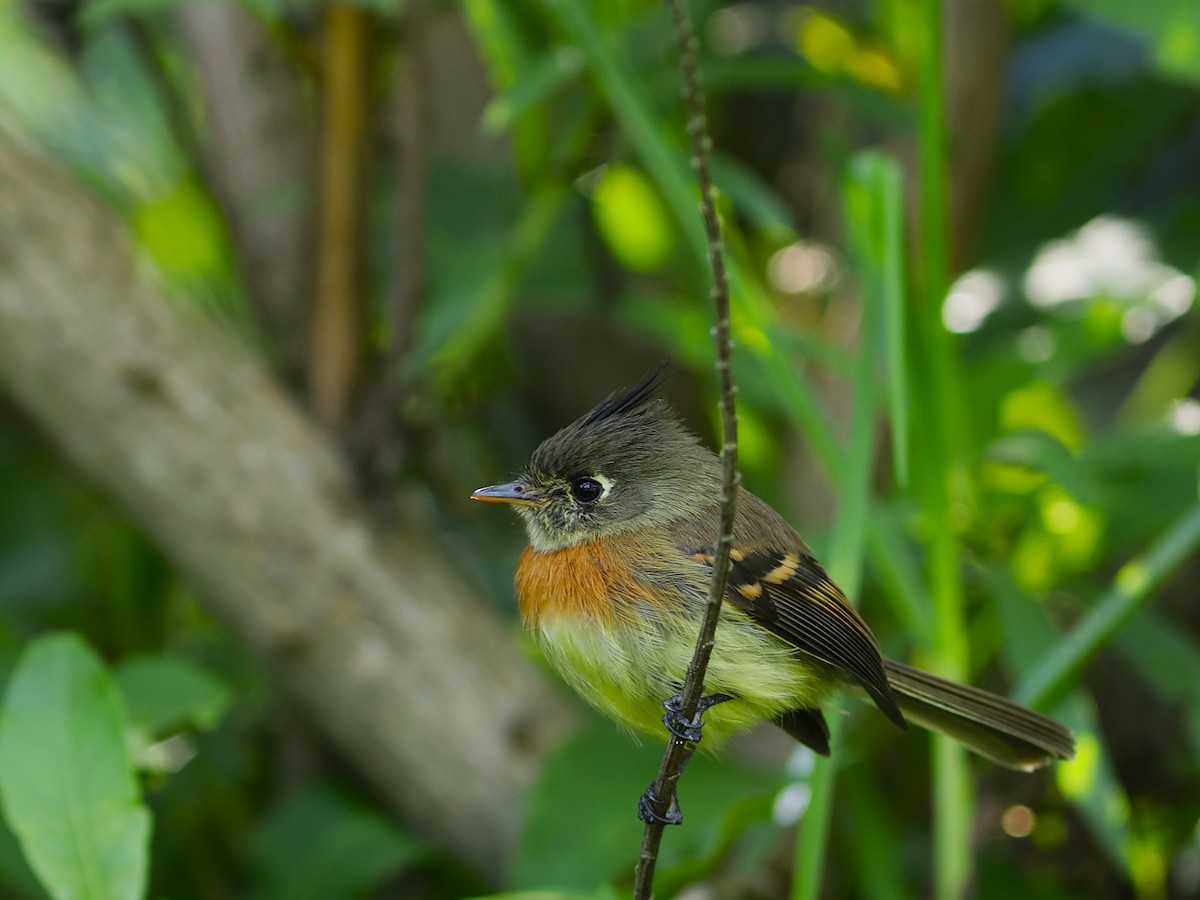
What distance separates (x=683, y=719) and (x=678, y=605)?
427mm

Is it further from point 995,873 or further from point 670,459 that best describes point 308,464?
point 995,873

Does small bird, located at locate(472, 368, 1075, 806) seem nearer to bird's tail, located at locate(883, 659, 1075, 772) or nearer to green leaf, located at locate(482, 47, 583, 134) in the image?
bird's tail, located at locate(883, 659, 1075, 772)

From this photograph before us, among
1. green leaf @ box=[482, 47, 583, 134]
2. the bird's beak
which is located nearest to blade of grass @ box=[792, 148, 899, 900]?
the bird's beak

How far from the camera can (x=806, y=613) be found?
6.46 ft

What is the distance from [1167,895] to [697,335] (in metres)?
1.78

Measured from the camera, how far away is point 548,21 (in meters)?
3.02

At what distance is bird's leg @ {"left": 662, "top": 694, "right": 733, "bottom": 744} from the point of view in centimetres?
150

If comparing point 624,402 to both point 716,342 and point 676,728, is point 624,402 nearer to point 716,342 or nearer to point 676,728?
point 676,728

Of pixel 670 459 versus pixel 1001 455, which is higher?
pixel 1001 455

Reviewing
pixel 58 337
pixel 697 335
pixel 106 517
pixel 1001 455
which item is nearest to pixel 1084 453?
pixel 1001 455

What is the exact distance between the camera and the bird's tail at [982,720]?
2.08m

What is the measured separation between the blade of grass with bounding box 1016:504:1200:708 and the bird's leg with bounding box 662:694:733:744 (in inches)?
26.4

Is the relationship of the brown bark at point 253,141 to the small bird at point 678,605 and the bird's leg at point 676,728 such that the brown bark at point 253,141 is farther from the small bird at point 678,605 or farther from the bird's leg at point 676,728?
the bird's leg at point 676,728

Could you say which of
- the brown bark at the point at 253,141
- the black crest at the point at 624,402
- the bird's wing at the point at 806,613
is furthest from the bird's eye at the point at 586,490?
the brown bark at the point at 253,141
